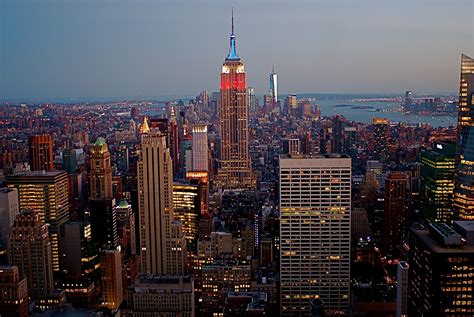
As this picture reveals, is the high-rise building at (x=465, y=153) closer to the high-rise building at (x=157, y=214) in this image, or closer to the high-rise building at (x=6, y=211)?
the high-rise building at (x=157, y=214)

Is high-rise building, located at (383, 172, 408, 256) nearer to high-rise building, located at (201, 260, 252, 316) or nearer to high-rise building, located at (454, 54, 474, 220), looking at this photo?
high-rise building, located at (454, 54, 474, 220)

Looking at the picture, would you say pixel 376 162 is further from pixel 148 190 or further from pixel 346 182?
pixel 148 190

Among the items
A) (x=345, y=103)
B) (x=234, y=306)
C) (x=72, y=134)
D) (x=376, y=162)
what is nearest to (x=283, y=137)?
(x=376, y=162)

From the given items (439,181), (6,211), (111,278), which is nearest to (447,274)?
(439,181)

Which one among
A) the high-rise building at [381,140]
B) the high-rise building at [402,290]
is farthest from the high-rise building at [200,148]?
the high-rise building at [402,290]

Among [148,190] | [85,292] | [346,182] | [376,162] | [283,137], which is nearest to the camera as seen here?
[85,292]

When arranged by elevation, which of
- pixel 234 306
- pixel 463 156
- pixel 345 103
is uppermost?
pixel 345 103

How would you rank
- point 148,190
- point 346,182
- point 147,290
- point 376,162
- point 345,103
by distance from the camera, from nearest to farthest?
point 147,290 → point 346,182 → point 345,103 → point 148,190 → point 376,162
